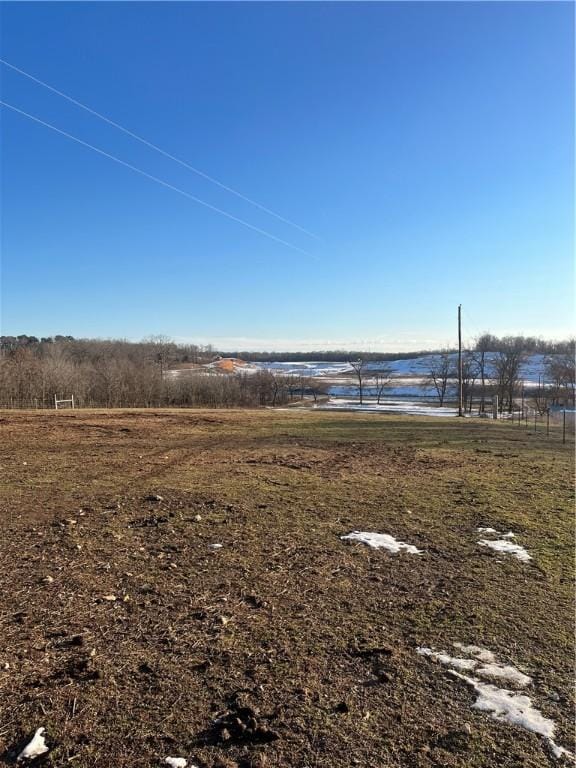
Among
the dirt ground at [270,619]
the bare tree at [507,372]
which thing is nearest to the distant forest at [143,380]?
the bare tree at [507,372]

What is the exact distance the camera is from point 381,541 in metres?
4.84

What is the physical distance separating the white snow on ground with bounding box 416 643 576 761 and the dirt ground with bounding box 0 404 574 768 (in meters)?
0.05

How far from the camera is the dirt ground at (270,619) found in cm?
215

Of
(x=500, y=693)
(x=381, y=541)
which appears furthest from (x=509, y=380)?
(x=500, y=693)

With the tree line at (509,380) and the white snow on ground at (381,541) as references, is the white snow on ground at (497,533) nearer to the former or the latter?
the white snow on ground at (381,541)

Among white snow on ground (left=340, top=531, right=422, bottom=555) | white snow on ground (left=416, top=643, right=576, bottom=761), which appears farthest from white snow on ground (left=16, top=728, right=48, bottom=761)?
white snow on ground (left=340, top=531, right=422, bottom=555)

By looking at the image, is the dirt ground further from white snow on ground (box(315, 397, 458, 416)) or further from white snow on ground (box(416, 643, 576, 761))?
white snow on ground (box(315, 397, 458, 416))

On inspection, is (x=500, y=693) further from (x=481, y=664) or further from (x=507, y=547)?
(x=507, y=547)

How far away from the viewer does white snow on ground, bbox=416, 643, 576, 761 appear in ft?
7.36

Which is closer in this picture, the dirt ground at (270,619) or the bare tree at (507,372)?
the dirt ground at (270,619)

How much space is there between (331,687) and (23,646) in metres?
1.79

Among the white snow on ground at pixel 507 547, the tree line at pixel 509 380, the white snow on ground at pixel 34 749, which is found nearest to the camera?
the white snow on ground at pixel 34 749

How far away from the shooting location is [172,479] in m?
7.62

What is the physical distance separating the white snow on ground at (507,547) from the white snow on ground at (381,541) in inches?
29.2
